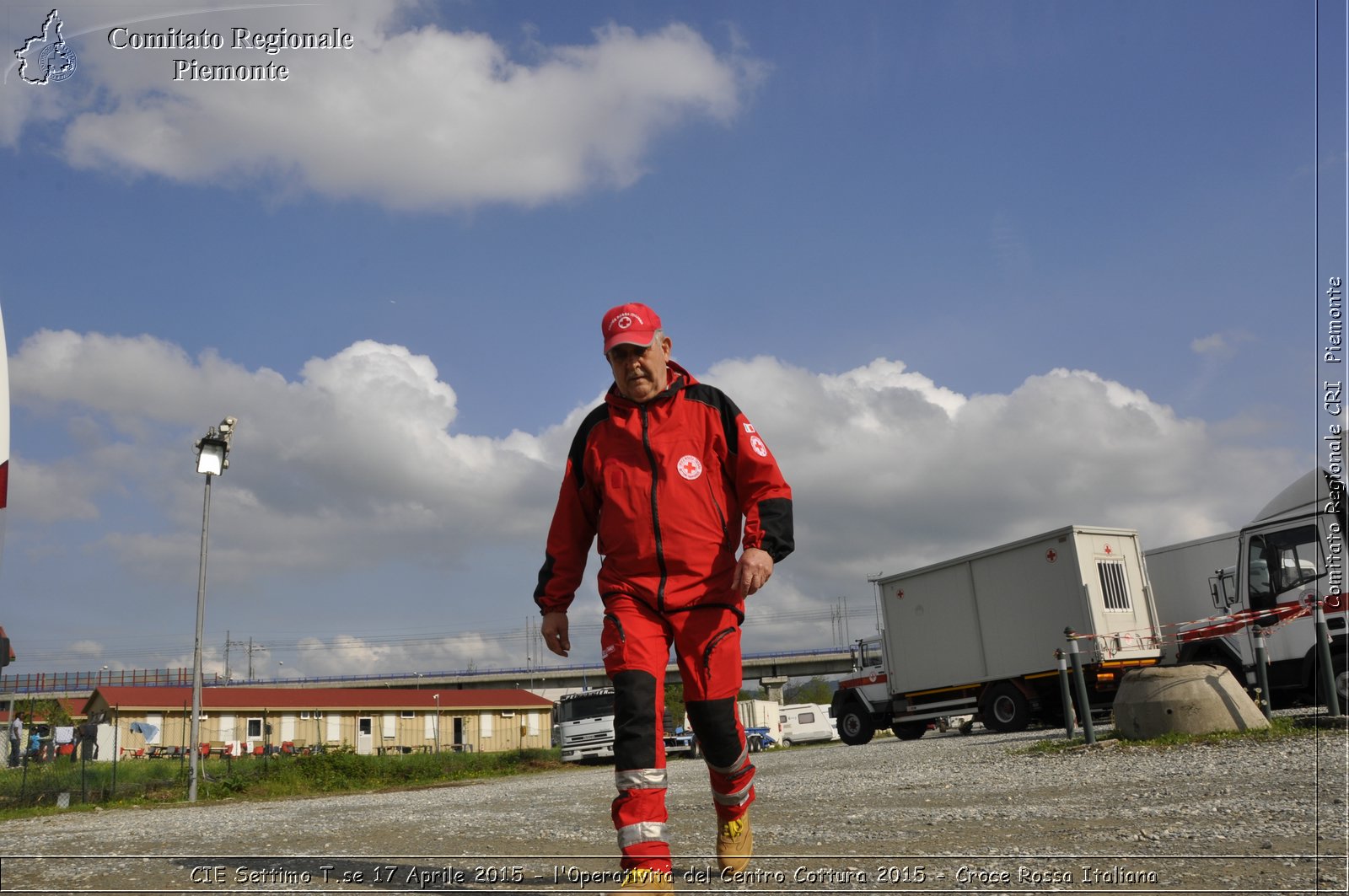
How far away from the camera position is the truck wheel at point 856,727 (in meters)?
23.4

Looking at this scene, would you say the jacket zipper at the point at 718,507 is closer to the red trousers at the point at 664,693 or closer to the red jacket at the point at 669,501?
the red jacket at the point at 669,501

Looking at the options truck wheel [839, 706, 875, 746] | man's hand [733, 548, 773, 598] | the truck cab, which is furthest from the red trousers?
truck wheel [839, 706, 875, 746]

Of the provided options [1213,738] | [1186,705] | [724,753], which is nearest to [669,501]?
[724,753]

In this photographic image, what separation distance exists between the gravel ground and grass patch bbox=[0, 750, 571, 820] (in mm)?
9572

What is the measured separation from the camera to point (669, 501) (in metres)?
3.52

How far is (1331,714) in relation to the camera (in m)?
10.1

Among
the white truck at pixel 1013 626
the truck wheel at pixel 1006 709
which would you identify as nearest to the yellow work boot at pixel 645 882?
the white truck at pixel 1013 626

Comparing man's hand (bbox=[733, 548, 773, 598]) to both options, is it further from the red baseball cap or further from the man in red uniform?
the red baseball cap

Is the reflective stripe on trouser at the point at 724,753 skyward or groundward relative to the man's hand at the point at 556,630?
groundward

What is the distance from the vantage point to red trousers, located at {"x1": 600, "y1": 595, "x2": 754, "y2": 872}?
3213 millimetres

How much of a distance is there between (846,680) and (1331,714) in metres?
14.3

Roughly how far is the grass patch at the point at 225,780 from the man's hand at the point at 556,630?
12928 millimetres

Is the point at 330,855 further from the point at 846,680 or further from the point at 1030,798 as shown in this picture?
the point at 846,680

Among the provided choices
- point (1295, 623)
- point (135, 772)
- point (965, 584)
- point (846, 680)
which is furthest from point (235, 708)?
point (1295, 623)
